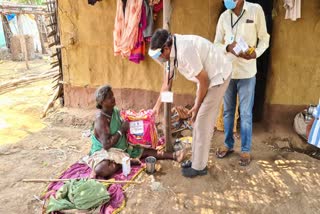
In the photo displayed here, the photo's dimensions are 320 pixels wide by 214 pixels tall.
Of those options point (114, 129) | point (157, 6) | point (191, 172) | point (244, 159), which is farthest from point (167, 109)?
point (157, 6)

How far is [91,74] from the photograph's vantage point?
529 centimetres

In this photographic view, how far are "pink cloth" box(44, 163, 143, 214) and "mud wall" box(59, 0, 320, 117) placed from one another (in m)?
1.71

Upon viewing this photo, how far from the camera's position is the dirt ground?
3.03 meters

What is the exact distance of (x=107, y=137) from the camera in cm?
346

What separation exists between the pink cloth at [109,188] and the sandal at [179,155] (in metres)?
0.50

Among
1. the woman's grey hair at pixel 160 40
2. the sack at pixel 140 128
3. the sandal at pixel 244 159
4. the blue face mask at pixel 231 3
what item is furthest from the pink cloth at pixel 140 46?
the sandal at pixel 244 159

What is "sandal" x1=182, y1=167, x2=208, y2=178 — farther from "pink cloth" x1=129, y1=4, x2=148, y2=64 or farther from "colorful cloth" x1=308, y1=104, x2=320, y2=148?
"pink cloth" x1=129, y1=4, x2=148, y2=64

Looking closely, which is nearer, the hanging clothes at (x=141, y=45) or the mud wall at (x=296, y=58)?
the mud wall at (x=296, y=58)

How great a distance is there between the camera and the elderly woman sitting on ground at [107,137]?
136 inches

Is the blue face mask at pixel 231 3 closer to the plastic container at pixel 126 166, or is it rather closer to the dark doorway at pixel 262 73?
the dark doorway at pixel 262 73

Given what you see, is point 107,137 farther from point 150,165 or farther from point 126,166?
point 150,165

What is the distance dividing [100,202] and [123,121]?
3.63 feet

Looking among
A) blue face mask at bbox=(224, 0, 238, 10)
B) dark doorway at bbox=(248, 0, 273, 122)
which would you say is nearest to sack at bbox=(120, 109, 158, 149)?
blue face mask at bbox=(224, 0, 238, 10)

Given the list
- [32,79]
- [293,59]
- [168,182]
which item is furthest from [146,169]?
[32,79]
